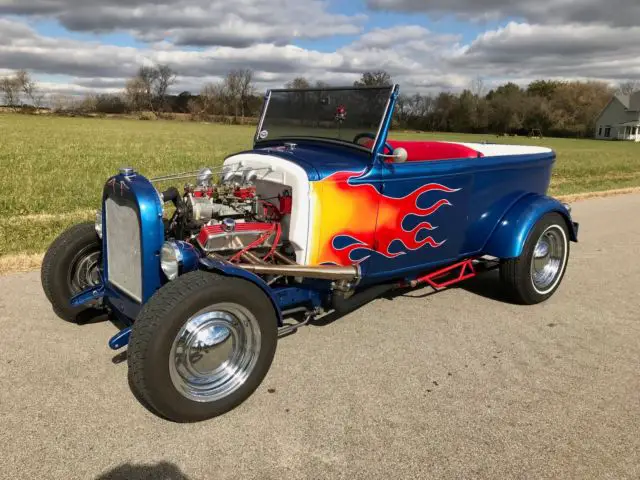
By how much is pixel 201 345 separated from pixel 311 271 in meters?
0.82

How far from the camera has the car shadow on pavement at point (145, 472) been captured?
7.75 ft

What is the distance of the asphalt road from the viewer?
2492 mm

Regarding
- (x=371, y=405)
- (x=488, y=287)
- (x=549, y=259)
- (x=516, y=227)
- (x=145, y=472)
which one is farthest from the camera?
(x=488, y=287)

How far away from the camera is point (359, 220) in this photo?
3594 mm

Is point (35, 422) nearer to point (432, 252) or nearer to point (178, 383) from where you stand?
point (178, 383)

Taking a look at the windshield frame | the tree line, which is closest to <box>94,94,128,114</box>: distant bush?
the tree line

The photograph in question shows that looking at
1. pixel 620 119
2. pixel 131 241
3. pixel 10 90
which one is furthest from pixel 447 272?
pixel 10 90

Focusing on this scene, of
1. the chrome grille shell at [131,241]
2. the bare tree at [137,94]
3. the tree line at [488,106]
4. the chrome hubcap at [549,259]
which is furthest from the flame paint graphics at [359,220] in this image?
the bare tree at [137,94]

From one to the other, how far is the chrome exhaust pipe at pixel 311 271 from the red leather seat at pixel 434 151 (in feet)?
5.25

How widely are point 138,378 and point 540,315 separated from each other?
10.9 ft

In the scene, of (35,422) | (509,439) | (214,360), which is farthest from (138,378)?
(509,439)

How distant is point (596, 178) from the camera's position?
50.3ft

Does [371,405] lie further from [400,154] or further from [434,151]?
[434,151]

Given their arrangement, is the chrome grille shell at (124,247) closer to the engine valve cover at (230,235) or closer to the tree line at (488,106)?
the engine valve cover at (230,235)
